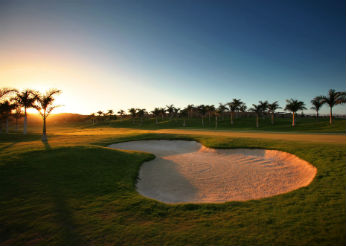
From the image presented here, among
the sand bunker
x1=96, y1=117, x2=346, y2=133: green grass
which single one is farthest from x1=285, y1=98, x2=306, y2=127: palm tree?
the sand bunker

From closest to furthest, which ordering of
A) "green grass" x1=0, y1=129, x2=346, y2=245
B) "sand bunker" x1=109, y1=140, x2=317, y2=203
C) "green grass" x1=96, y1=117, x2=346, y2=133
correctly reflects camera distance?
"green grass" x1=0, y1=129, x2=346, y2=245, "sand bunker" x1=109, y1=140, x2=317, y2=203, "green grass" x1=96, y1=117, x2=346, y2=133

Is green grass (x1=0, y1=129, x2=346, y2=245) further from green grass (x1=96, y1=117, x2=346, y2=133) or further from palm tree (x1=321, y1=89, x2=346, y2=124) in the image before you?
palm tree (x1=321, y1=89, x2=346, y2=124)

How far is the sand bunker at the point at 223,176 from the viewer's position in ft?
32.7

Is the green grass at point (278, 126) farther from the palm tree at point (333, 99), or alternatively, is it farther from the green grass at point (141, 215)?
the green grass at point (141, 215)

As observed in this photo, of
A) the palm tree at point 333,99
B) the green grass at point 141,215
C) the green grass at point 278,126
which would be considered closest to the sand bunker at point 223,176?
the green grass at point 141,215

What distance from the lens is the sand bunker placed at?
9961 millimetres

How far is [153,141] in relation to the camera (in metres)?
27.8

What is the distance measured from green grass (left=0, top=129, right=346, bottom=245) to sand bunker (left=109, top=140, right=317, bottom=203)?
1.94 metres

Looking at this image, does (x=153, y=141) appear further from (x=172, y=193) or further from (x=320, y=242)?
(x=320, y=242)

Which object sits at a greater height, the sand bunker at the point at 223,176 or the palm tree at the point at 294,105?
the palm tree at the point at 294,105

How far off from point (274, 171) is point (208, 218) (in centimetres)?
1066

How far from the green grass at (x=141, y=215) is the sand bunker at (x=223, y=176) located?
6.35 ft

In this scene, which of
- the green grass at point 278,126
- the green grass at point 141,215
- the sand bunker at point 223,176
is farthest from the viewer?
the green grass at point 278,126

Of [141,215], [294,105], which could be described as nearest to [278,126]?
[294,105]
